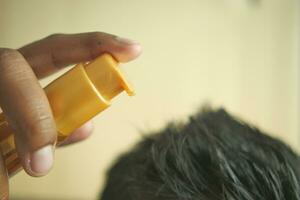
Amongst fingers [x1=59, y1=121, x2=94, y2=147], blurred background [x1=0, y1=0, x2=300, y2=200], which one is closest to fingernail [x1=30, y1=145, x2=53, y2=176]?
fingers [x1=59, y1=121, x2=94, y2=147]

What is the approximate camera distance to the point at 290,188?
0.34 metres

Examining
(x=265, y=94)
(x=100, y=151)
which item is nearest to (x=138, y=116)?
(x=100, y=151)

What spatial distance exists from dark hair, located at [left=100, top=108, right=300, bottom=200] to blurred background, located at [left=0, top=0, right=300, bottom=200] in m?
0.17

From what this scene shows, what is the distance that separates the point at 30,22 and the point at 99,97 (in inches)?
18.9

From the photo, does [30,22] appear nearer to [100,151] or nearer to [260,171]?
[100,151]

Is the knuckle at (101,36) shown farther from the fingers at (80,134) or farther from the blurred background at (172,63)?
the blurred background at (172,63)

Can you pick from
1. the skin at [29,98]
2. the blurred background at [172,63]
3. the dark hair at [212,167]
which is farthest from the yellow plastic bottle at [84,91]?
the blurred background at [172,63]

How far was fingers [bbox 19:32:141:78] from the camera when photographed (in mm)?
288

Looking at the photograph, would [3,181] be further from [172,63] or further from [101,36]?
[172,63]

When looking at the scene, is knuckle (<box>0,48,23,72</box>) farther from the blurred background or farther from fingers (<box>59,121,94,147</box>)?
the blurred background

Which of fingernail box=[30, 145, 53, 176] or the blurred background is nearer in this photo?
fingernail box=[30, 145, 53, 176]

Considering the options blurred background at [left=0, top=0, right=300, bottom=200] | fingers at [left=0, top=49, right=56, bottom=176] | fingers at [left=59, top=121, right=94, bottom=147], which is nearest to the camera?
fingers at [left=0, top=49, right=56, bottom=176]

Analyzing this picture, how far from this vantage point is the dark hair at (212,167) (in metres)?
0.35

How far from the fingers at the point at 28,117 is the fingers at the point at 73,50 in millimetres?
52
